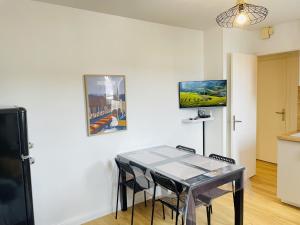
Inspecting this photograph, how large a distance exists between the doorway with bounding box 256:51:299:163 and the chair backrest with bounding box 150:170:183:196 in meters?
3.11

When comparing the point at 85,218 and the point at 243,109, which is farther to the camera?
the point at 243,109

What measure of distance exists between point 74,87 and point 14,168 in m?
1.15

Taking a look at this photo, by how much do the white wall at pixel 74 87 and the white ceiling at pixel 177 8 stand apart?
0.48ft

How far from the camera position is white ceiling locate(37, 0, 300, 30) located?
8.07 feet

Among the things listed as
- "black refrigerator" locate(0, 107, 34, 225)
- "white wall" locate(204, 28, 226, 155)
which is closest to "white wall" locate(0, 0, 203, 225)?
"white wall" locate(204, 28, 226, 155)

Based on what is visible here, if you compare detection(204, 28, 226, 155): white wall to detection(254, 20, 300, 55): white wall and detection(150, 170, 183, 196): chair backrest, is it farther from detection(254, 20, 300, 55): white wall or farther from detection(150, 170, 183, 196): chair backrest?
detection(150, 170, 183, 196): chair backrest

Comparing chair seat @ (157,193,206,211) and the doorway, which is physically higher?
the doorway

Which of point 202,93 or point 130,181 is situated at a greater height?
point 202,93

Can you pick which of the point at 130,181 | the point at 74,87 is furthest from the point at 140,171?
the point at 74,87

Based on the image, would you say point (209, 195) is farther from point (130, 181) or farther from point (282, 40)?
point (282, 40)

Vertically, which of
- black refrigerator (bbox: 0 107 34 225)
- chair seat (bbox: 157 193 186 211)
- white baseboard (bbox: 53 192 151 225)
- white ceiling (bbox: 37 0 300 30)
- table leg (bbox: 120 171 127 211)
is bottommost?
white baseboard (bbox: 53 192 151 225)

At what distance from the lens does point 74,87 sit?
2609mm

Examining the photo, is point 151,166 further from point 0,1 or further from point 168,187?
point 0,1

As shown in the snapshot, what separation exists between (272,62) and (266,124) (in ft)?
3.86
